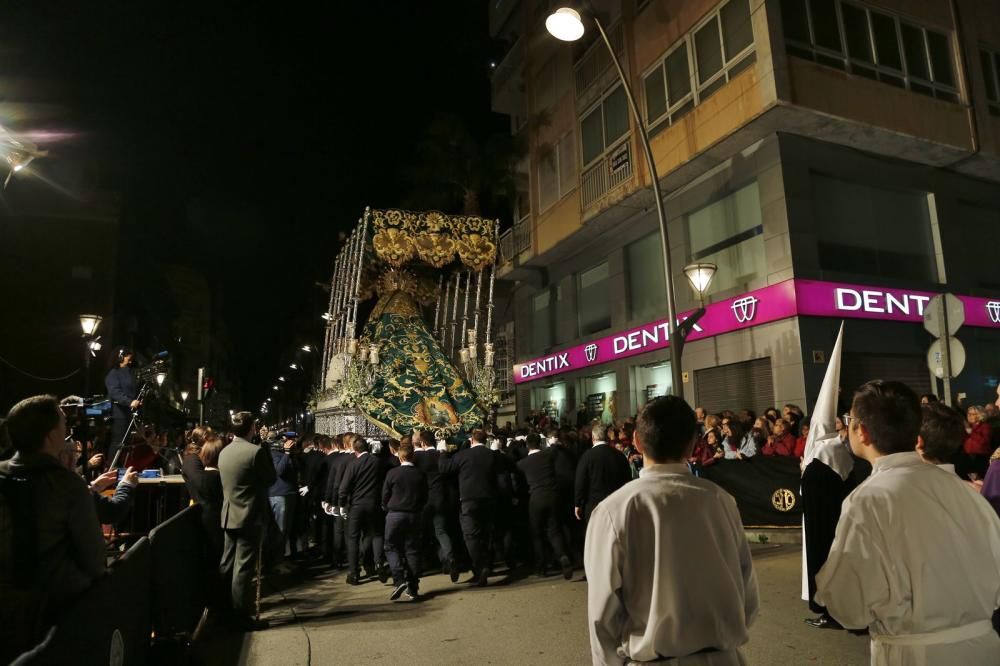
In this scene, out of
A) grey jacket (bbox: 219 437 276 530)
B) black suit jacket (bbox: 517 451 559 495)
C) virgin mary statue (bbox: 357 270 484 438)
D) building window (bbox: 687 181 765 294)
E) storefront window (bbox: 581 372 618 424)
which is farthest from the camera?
storefront window (bbox: 581 372 618 424)

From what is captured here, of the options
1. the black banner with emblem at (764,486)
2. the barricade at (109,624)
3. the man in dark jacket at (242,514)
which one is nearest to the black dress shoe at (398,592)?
the man in dark jacket at (242,514)

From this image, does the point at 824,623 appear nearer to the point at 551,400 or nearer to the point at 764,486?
the point at 764,486

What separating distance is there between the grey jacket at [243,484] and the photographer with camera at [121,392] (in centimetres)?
195

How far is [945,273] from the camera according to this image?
15.3m

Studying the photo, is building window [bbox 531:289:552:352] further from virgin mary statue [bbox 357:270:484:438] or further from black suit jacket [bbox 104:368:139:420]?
black suit jacket [bbox 104:368:139:420]

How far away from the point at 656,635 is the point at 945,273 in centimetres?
1674

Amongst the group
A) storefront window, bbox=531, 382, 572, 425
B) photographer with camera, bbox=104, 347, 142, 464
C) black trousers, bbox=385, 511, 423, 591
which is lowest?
black trousers, bbox=385, 511, 423, 591

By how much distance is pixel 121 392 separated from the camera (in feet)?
25.6

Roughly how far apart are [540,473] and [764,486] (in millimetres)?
3539

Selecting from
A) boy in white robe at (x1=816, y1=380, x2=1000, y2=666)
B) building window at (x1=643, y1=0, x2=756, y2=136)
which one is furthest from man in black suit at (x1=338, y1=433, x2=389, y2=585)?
building window at (x1=643, y1=0, x2=756, y2=136)

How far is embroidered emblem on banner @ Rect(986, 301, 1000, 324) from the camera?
1532 cm

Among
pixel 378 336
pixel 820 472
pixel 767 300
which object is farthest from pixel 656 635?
pixel 767 300

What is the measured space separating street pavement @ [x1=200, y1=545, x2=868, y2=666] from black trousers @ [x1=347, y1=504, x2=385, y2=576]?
38cm

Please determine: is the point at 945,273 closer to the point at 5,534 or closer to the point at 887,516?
the point at 887,516
